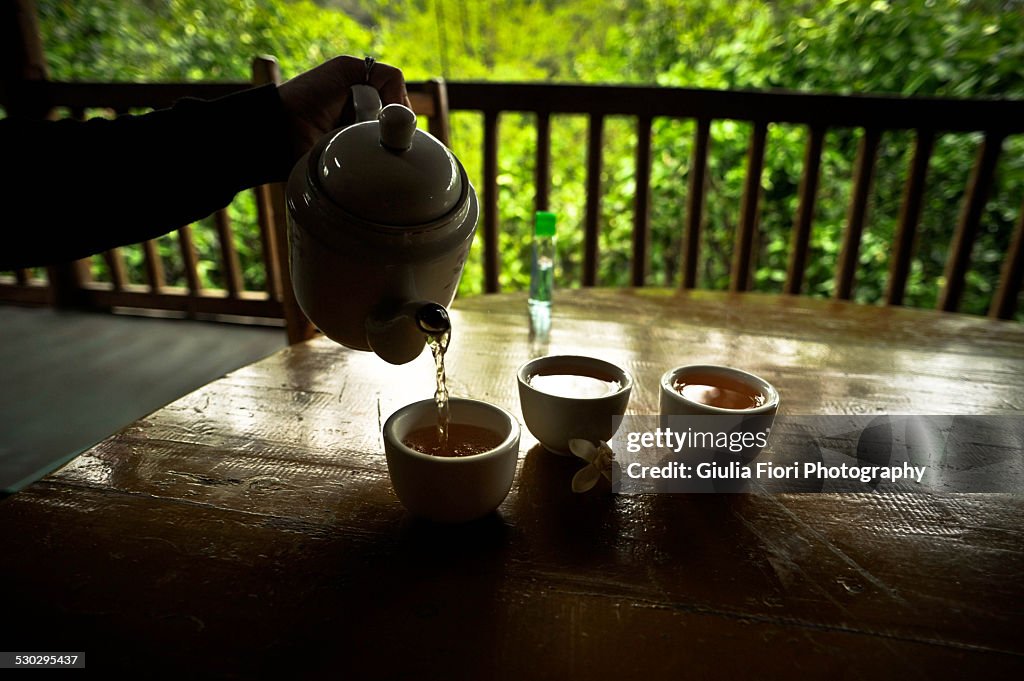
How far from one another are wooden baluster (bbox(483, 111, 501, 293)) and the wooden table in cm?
136

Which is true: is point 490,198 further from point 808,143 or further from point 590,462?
point 590,462

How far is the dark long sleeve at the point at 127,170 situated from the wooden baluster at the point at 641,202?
135 cm

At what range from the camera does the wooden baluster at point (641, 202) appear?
198 cm

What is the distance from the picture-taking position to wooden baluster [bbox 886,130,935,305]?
1881 mm

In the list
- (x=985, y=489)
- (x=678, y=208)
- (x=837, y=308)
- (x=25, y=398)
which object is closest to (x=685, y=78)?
(x=678, y=208)

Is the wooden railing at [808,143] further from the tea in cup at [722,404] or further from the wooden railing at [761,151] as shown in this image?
the tea in cup at [722,404]

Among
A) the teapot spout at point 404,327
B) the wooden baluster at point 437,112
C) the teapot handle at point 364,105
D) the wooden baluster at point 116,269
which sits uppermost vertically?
the wooden baluster at point 437,112

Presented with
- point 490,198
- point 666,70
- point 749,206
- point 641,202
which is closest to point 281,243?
point 490,198

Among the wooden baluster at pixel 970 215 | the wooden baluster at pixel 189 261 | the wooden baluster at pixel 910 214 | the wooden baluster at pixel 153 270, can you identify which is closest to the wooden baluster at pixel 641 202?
the wooden baluster at pixel 910 214

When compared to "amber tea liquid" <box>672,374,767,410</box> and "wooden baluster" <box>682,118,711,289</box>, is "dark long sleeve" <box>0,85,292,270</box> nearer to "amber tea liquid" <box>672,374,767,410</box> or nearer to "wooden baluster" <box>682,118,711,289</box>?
"amber tea liquid" <box>672,374,767,410</box>

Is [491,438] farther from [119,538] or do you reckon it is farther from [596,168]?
[596,168]

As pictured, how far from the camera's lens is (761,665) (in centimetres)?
45

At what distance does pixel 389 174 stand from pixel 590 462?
1.22 ft

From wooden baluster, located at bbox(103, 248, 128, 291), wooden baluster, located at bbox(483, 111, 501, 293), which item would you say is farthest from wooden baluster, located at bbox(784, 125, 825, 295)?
wooden baluster, located at bbox(103, 248, 128, 291)
